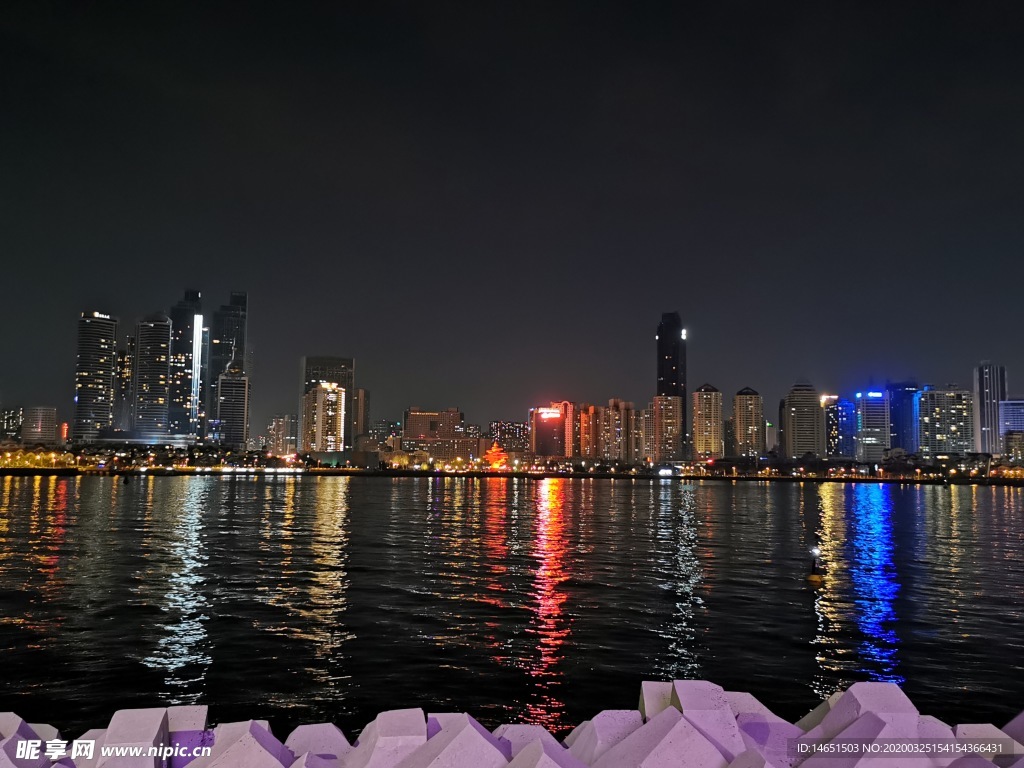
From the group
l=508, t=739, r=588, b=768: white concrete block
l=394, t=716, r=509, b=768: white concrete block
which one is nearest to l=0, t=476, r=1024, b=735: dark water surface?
l=508, t=739, r=588, b=768: white concrete block

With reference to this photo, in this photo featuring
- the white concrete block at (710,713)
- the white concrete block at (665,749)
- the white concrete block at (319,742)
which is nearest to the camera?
the white concrete block at (665,749)

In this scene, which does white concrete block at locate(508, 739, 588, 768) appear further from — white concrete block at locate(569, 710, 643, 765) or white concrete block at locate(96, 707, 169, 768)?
white concrete block at locate(96, 707, 169, 768)

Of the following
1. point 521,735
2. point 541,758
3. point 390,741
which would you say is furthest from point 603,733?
point 390,741

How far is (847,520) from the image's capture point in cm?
7512

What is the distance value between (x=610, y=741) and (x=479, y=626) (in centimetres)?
1276

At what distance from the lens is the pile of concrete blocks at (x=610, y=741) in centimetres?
730

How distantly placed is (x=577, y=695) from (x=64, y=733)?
8.71 m

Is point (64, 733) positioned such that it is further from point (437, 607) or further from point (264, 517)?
point (264, 517)

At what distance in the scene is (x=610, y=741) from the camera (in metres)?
8.34

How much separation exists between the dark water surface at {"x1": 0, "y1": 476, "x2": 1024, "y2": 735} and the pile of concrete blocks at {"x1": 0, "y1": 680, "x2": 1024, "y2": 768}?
4.66 metres

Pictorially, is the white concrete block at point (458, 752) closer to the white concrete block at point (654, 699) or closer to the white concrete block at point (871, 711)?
the white concrete block at point (654, 699)

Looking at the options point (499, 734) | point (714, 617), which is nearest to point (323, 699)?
point (499, 734)

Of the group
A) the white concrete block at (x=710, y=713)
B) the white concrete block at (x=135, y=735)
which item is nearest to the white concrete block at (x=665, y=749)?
the white concrete block at (x=710, y=713)

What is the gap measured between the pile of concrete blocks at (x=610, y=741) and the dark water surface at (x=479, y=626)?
466cm
